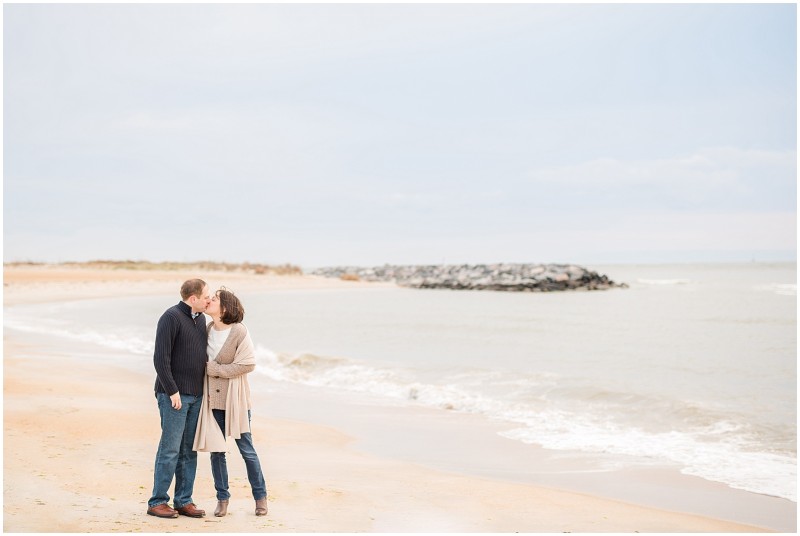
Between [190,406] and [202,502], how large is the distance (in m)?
0.93

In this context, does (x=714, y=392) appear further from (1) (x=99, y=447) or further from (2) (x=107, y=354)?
(2) (x=107, y=354)

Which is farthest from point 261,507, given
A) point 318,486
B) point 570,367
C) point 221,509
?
point 570,367

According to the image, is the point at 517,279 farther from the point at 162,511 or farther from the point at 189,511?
the point at 162,511

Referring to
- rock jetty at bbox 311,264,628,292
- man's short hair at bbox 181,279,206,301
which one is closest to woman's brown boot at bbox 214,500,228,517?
man's short hair at bbox 181,279,206,301

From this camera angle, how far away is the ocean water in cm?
912

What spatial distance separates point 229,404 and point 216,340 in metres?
0.49

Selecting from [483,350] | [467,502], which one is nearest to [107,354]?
[483,350]

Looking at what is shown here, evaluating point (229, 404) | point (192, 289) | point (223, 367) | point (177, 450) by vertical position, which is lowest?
point (177, 450)

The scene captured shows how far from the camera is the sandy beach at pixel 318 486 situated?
17.4ft

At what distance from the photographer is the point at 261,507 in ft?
17.6

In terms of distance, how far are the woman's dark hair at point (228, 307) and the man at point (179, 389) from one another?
0.10m

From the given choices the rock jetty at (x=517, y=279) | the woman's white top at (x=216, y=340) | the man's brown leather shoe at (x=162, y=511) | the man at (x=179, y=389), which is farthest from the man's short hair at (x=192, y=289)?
the rock jetty at (x=517, y=279)

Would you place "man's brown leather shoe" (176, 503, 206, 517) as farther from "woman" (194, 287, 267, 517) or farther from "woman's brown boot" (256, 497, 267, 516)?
"woman's brown boot" (256, 497, 267, 516)

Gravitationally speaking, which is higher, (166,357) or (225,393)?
(166,357)
